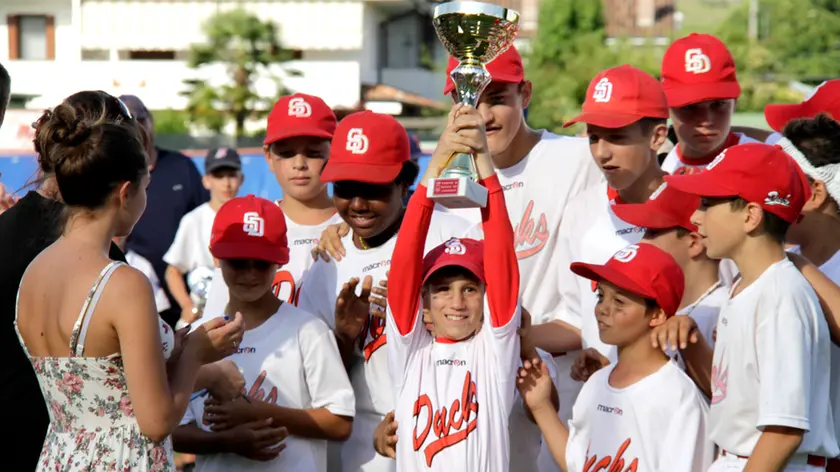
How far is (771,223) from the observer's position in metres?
4.03

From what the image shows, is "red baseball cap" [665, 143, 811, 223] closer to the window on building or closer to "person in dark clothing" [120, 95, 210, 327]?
"person in dark clothing" [120, 95, 210, 327]

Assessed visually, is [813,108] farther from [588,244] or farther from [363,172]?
[363,172]

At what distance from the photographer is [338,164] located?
509cm

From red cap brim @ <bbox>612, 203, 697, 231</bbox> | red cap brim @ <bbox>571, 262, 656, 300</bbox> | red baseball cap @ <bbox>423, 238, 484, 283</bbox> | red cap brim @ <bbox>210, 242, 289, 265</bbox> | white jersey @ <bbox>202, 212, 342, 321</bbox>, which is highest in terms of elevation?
red cap brim @ <bbox>612, 203, 697, 231</bbox>

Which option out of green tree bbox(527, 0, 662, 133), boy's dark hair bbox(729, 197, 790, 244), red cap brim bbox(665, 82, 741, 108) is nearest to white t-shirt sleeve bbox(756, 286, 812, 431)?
boy's dark hair bbox(729, 197, 790, 244)

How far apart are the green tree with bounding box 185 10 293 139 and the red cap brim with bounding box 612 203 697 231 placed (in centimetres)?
3155

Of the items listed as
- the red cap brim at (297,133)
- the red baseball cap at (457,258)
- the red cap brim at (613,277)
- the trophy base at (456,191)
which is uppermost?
the red cap brim at (297,133)

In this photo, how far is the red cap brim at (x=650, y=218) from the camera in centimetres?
473

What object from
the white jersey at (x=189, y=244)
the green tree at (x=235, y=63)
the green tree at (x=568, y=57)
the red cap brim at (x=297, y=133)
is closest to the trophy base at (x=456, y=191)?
the red cap brim at (x=297, y=133)

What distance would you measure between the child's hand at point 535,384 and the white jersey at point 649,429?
183 mm

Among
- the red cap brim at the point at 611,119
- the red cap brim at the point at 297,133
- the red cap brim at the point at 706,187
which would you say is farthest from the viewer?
the red cap brim at the point at 297,133

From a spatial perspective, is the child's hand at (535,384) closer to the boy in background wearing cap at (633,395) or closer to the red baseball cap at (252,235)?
the boy in background wearing cap at (633,395)

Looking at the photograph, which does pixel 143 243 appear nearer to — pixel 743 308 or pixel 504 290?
pixel 504 290

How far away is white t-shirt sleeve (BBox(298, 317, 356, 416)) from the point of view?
196 inches
